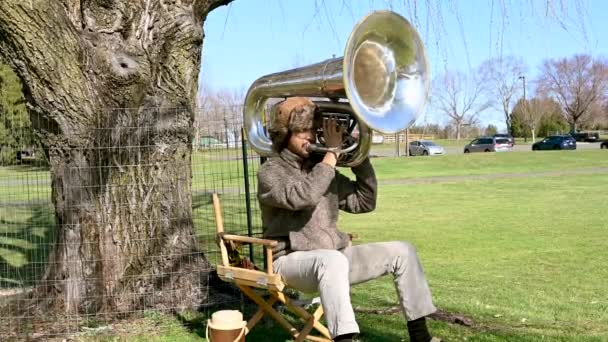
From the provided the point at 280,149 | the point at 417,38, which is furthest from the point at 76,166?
the point at 417,38

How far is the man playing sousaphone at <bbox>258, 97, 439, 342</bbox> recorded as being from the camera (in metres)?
3.47

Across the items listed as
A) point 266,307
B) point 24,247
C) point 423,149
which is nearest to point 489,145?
point 423,149

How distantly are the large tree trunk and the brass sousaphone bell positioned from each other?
1573 millimetres

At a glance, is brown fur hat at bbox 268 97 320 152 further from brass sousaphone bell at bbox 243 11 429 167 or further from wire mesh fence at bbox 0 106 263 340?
wire mesh fence at bbox 0 106 263 340

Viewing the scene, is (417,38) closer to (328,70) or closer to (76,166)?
(328,70)

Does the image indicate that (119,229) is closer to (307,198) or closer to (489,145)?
(307,198)

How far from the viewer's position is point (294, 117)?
366cm

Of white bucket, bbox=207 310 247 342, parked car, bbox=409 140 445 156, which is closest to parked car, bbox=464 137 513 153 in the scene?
parked car, bbox=409 140 445 156

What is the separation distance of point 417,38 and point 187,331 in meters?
2.57

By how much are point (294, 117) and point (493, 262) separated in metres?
4.48

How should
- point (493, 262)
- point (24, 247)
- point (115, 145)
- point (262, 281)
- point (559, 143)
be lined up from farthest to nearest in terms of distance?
point (559, 143) → point (24, 247) → point (493, 262) → point (115, 145) → point (262, 281)

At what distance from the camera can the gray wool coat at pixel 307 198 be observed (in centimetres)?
348

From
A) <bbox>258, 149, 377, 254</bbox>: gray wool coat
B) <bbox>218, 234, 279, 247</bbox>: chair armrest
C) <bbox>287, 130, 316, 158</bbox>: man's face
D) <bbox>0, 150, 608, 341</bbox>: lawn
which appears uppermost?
<bbox>287, 130, 316, 158</bbox>: man's face

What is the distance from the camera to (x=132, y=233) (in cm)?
492
